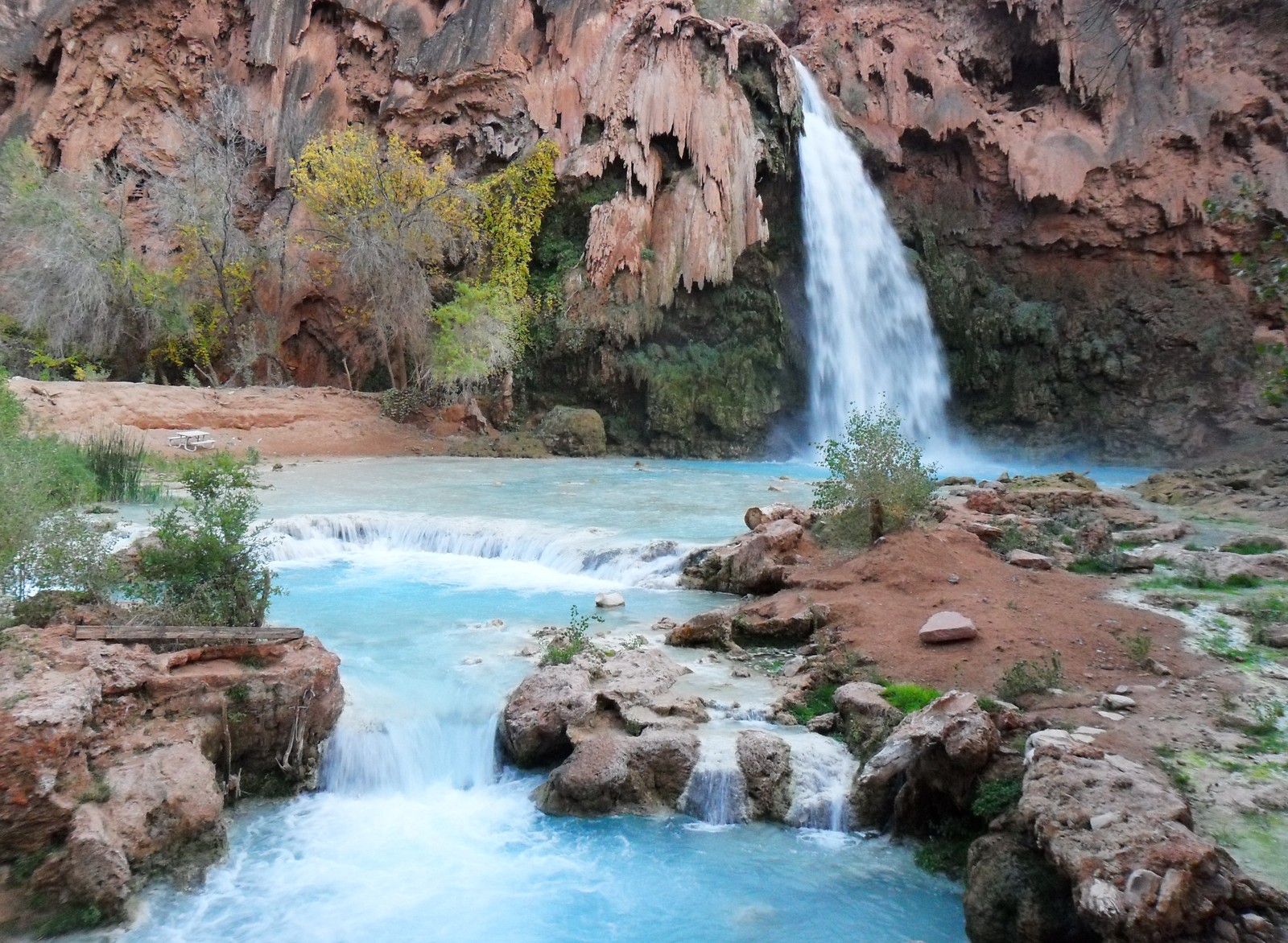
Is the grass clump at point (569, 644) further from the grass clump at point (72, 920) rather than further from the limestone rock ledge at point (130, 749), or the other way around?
the grass clump at point (72, 920)

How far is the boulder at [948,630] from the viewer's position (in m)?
7.46

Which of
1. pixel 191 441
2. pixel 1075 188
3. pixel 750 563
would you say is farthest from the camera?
pixel 1075 188

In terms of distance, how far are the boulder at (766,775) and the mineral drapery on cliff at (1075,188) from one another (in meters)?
25.4

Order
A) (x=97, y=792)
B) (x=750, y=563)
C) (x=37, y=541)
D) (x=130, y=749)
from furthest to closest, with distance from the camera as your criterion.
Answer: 1. (x=750, y=563)
2. (x=37, y=541)
3. (x=130, y=749)
4. (x=97, y=792)

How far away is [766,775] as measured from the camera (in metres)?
6.12

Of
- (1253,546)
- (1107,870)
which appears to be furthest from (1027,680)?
(1253,546)

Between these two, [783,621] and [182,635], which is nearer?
[182,635]

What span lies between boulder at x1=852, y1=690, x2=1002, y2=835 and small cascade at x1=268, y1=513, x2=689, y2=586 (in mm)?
5580

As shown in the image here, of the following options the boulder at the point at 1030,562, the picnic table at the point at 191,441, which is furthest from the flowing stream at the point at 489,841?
the picnic table at the point at 191,441

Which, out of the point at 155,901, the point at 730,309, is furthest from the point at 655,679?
Result: the point at 730,309

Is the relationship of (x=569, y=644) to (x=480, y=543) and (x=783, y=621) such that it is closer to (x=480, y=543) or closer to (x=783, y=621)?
(x=783, y=621)

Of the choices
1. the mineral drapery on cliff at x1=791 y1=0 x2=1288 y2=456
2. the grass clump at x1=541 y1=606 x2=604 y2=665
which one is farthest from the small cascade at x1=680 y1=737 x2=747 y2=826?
the mineral drapery on cliff at x1=791 y1=0 x2=1288 y2=456

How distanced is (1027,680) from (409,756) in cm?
443

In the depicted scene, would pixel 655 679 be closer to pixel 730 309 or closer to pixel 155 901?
pixel 155 901
